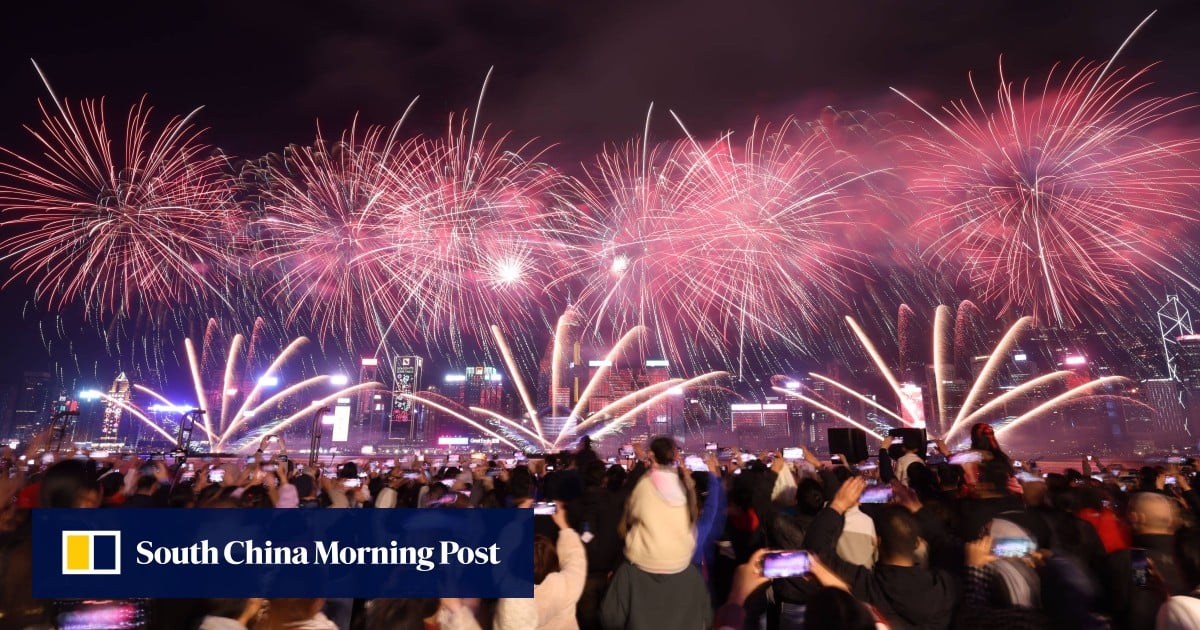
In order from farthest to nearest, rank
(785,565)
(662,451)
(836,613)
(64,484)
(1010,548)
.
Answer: (662,451) → (64,484) → (1010,548) → (785,565) → (836,613)

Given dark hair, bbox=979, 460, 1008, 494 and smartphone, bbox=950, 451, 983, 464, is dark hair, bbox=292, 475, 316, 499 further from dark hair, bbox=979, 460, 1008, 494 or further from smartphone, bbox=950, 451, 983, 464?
smartphone, bbox=950, 451, 983, 464

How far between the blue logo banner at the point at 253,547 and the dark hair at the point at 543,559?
17.1 inches

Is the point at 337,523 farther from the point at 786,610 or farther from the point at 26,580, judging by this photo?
the point at 786,610

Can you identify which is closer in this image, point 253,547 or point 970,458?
point 253,547

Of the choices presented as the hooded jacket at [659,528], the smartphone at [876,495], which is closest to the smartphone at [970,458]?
the smartphone at [876,495]

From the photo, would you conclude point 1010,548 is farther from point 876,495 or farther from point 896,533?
point 876,495

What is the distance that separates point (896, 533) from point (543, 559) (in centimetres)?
257

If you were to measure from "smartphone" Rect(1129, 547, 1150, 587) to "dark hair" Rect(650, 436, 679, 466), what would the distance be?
4048 millimetres

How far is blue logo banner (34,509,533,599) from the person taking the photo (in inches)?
209

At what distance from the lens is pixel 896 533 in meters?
4.46

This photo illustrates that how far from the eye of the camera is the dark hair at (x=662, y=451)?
6723mm

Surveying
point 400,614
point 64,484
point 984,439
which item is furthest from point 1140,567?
point 64,484

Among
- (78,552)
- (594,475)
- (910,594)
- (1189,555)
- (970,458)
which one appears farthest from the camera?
(594,475)

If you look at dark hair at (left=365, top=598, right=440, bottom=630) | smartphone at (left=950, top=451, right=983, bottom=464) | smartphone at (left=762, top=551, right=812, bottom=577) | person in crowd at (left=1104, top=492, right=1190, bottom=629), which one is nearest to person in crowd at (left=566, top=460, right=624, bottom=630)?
Result: dark hair at (left=365, top=598, right=440, bottom=630)
